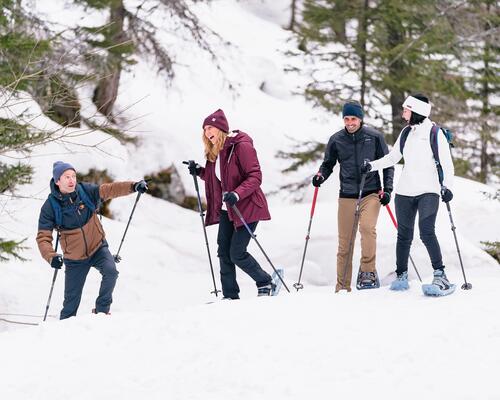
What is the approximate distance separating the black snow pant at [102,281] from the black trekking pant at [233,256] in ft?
3.98

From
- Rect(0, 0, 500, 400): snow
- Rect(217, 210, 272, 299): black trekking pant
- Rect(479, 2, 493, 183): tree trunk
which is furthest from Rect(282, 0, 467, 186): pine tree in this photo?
Rect(217, 210, 272, 299): black trekking pant

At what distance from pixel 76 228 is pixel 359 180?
333 centimetres

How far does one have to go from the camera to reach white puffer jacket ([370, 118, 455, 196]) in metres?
6.65

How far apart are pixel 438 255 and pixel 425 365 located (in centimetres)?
222

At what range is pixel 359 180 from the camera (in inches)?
307

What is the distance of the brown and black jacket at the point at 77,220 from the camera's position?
664cm

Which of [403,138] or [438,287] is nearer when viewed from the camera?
[438,287]

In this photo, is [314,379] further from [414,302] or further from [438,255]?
[438,255]

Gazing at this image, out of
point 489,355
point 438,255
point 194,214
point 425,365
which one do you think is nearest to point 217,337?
point 425,365

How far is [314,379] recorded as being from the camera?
4.58 metres

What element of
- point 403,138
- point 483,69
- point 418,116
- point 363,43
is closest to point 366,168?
point 403,138

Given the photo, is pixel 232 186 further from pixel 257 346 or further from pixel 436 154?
pixel 257 346

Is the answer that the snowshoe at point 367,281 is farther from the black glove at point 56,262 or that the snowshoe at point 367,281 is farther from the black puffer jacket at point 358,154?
the black glove at point 56,262

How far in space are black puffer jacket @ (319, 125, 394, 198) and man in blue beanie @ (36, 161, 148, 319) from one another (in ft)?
8.26
